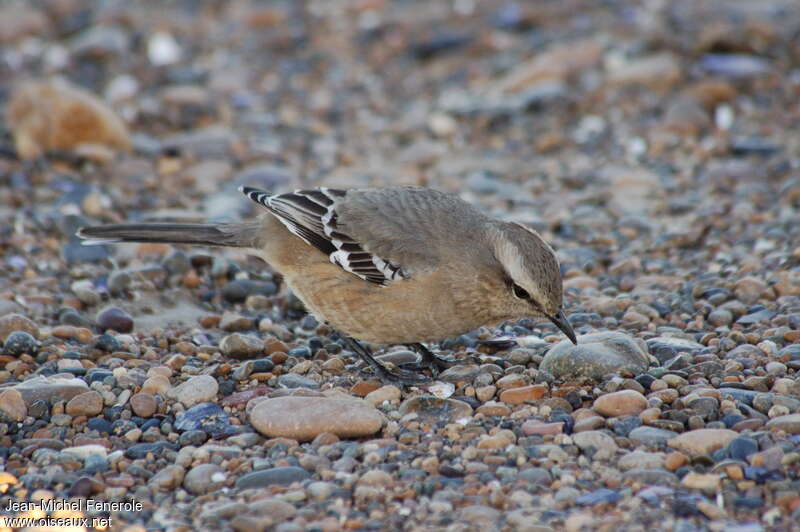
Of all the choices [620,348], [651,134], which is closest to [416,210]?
[620,348]

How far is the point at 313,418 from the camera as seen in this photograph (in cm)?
525

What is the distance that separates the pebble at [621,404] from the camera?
5281 millimetres

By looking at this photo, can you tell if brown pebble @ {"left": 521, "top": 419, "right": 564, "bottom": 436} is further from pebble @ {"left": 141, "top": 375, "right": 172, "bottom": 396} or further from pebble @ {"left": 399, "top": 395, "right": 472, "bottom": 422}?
pebble @ {"left": 141, "top": 375, "right": 172, "bottom": 396}

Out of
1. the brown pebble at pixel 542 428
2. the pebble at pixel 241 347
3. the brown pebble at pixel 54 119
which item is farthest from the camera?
the brown pebble at pixel 54 119

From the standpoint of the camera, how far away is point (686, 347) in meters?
6.06

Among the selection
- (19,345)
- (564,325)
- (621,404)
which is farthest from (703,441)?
(19,345)

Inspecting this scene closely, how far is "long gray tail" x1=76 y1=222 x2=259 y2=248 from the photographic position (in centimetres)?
680

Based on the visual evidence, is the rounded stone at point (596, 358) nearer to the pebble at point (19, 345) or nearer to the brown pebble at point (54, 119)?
the pebble at point (19, 345)

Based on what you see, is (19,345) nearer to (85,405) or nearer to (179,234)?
(85,405)

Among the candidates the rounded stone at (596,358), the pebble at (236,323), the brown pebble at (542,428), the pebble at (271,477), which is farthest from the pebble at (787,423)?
the pebble at (236,323)

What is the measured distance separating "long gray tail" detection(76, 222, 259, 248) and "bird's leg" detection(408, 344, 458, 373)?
1.44m

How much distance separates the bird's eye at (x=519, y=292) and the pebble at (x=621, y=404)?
80cm

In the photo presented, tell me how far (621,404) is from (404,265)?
1595 mm

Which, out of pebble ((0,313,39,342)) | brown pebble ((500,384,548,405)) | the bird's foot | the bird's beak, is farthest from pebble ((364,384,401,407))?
pebble ((0,313,39,342))
